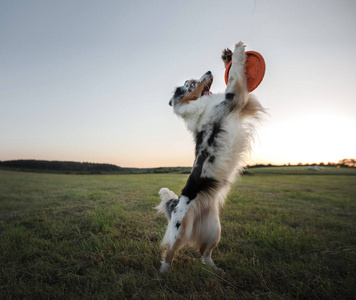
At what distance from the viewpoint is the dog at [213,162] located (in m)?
2.44

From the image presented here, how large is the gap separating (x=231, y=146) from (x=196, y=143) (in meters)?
0.52

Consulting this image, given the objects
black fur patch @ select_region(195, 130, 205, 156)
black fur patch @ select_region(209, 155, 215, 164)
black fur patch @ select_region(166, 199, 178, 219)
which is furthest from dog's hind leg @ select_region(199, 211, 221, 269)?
black fur patch @ select_region(195, 130, 205, 156)

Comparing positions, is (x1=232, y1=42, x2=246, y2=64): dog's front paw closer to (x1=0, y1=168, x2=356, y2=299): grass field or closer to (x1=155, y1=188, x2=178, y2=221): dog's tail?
(x1=155, y1=188, x2=178, y2=221): dog's tail

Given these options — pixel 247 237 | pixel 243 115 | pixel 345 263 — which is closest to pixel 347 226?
pixel 345 263

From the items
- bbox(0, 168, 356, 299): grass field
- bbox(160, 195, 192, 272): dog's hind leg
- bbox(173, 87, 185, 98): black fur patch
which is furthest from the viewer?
bbox(173, 87, 185, 98): black fur patch

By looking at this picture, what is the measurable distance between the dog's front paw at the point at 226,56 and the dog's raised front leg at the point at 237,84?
20.5 inches

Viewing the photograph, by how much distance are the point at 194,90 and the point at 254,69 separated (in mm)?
968

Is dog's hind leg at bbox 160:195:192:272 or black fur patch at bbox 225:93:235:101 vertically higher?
black fur patch at bbox 225:93:235:101

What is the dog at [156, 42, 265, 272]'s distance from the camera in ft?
8.02

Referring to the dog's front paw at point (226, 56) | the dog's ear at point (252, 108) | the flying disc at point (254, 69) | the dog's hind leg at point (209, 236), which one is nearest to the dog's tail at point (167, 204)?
the dog's hind leg at point (209, 236)

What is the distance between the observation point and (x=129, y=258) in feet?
8.59

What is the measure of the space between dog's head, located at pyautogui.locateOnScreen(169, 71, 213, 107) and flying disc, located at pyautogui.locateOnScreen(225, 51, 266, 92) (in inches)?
26.6

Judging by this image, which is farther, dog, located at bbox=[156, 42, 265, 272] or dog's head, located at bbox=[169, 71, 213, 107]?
dog's head, located at bbox=[169, 71, 213, 107]

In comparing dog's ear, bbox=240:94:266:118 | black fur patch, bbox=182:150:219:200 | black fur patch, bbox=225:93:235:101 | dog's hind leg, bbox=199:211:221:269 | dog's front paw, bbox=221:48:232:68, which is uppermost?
dog's front paw, bbox=221:48:232:68
